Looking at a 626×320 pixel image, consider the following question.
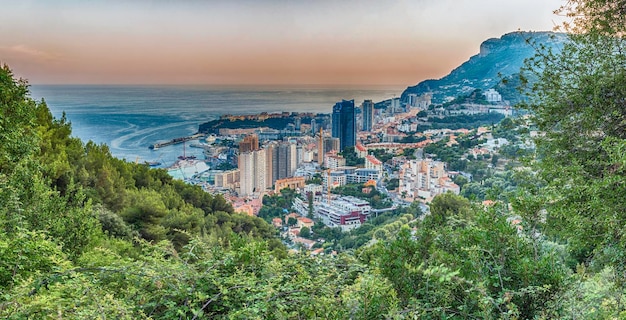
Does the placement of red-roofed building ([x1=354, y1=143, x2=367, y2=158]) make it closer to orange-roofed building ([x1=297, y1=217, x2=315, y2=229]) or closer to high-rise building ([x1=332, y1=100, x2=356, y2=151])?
high-rise building ([x1=332, y1=100, x2=356, y2=151])

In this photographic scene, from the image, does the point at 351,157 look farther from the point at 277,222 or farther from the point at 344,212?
the point at 277,222

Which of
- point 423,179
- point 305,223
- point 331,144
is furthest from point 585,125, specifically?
point 331,144

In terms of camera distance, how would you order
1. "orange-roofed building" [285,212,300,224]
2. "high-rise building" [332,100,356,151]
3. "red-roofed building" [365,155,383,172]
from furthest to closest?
"high-rise building" [332,100,356,151]
"red-roofed building" [365,155,383,172]
"orange-roofed building" [285,212,300,224]

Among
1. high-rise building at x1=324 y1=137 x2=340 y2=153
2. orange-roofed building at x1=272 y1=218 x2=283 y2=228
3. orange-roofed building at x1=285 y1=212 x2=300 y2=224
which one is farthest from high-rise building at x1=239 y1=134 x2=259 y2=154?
orange-roofed building at x1=272 y1=218 x2=283 y2=228

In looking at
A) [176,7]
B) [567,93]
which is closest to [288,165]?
[176,7]

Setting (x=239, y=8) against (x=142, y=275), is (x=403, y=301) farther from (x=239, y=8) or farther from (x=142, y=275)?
(x=239, y=8)

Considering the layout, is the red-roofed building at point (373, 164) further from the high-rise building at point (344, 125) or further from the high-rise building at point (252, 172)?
the high-rise building at point (252, 172)
